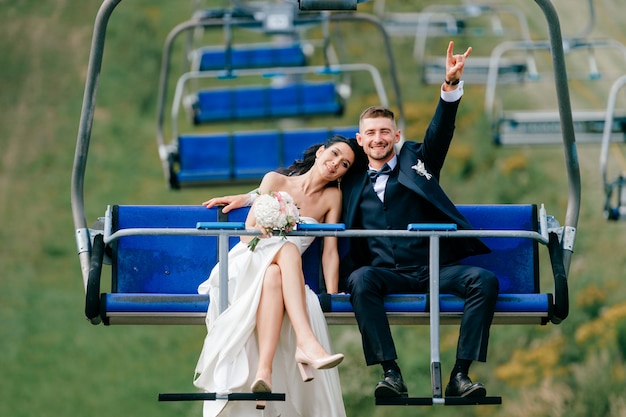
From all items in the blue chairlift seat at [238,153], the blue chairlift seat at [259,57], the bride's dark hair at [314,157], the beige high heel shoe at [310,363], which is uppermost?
the blue chairlift seat at [259,57]

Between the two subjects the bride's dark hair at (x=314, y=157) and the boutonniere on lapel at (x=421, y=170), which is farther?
the bride's dark hair at (x=314, y=157)

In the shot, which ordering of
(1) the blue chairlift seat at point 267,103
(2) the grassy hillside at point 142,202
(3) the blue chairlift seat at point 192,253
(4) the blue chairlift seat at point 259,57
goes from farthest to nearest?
(2) the grassy hillside at point 142,202 → (4) the blue chairlift seat at point 259,57 → (1) the blue chairlift seat at point 267,103 → (3) the blue chairlift seat at point 192,253

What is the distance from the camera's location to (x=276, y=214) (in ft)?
22.5

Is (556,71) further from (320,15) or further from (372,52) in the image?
(372,52)

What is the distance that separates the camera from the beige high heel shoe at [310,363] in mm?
6637

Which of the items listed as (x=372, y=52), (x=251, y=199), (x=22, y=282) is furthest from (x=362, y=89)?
(x=251, y=199)

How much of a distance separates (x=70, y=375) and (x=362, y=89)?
6.66 metres

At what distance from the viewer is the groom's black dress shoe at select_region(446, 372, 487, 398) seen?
22.0ft

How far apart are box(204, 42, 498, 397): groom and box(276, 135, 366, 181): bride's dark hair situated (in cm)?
6

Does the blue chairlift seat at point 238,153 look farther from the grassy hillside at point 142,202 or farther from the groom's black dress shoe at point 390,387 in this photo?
the grassy hillside at point 142,202

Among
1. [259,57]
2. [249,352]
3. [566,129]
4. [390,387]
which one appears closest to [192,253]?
[249,352]

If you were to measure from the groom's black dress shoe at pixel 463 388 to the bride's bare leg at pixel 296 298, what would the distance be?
0.56 meters

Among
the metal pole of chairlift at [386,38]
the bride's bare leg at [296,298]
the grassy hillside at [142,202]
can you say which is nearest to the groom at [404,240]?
the bride's bare leg at [296,298]

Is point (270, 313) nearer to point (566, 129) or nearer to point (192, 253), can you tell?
point (192, 253)
